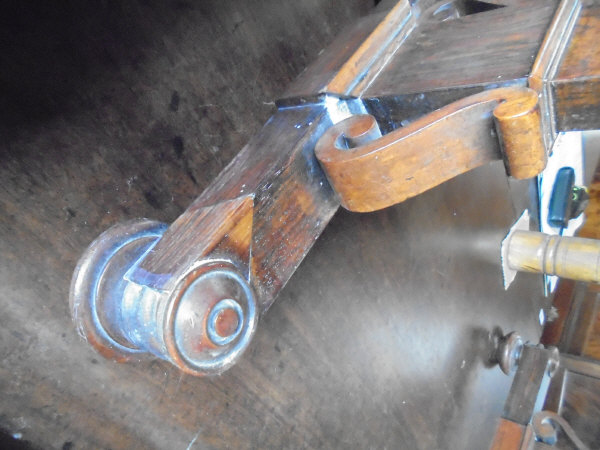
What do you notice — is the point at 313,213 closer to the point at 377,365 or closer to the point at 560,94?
the point at 560,94

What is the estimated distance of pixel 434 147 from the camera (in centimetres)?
59

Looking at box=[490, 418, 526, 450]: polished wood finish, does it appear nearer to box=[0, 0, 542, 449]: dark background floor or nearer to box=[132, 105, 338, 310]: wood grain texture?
box=[0, 0, 542, 449]: dark background floor

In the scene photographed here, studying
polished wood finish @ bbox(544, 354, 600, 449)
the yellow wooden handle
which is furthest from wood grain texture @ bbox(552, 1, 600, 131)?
polished wood finish @ bbox(544, 354, 600, 449)

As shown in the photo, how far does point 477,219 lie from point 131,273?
3.73 feet

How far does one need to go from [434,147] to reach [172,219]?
504 mm

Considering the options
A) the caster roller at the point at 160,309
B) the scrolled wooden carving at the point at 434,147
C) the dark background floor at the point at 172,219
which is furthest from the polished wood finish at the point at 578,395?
the caster roller at the point at 160,309

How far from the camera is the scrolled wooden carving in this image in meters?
0.54

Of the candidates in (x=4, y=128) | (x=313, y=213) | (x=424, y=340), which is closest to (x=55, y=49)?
(x=4, y=128)

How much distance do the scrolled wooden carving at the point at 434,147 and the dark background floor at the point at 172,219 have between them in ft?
1.19

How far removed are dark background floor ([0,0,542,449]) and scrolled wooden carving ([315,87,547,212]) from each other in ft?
1.19

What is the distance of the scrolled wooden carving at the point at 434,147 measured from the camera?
0.54m

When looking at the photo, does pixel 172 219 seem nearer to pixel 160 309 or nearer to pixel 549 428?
pixel 160 309

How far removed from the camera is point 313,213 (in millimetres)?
716

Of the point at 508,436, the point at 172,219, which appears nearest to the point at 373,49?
the point at 172,219
